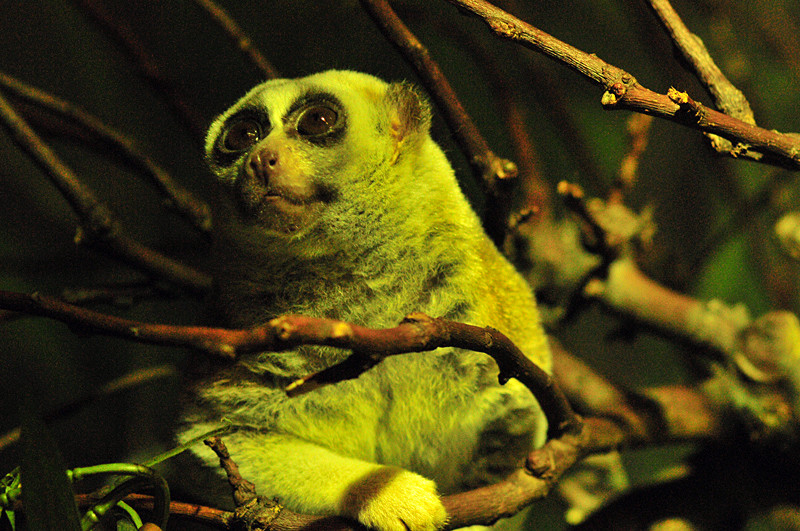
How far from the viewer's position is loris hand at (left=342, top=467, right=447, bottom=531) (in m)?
1.28

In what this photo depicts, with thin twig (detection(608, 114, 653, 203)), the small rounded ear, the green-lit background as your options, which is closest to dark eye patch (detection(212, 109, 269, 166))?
the small rounded ear

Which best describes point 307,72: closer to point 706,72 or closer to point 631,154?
point 631,154

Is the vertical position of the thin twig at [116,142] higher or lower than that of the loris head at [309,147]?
higher

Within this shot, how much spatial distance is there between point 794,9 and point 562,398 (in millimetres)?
2518

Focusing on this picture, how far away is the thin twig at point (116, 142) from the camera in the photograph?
203cm

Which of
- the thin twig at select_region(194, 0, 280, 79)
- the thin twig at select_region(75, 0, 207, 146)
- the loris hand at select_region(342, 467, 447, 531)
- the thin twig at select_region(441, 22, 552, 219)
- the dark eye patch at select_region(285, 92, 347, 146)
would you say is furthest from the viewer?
the thin twig at select_region(441, 22, 552, 219)

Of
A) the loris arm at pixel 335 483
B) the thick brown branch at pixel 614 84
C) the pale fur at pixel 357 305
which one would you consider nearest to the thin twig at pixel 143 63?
the pale fur at pixel 357 305

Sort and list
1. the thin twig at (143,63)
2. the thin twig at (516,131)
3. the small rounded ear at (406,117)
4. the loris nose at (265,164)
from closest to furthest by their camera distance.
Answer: the loris nose at (265,164) < the small rounded ear at (406,117) < the thin twig at (143,63) < the thin twig at (516,131)

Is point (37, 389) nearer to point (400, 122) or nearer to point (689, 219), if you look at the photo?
point (400, 122)

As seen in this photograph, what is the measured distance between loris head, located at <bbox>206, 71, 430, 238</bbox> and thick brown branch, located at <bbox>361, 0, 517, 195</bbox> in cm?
6

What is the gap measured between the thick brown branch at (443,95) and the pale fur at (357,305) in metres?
0.13

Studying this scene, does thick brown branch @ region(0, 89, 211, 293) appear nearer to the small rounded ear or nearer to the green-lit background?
the green-lit background

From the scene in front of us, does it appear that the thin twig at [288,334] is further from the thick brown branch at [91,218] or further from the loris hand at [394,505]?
the thick brown branch at [91,218]

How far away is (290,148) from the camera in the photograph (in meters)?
1.47
